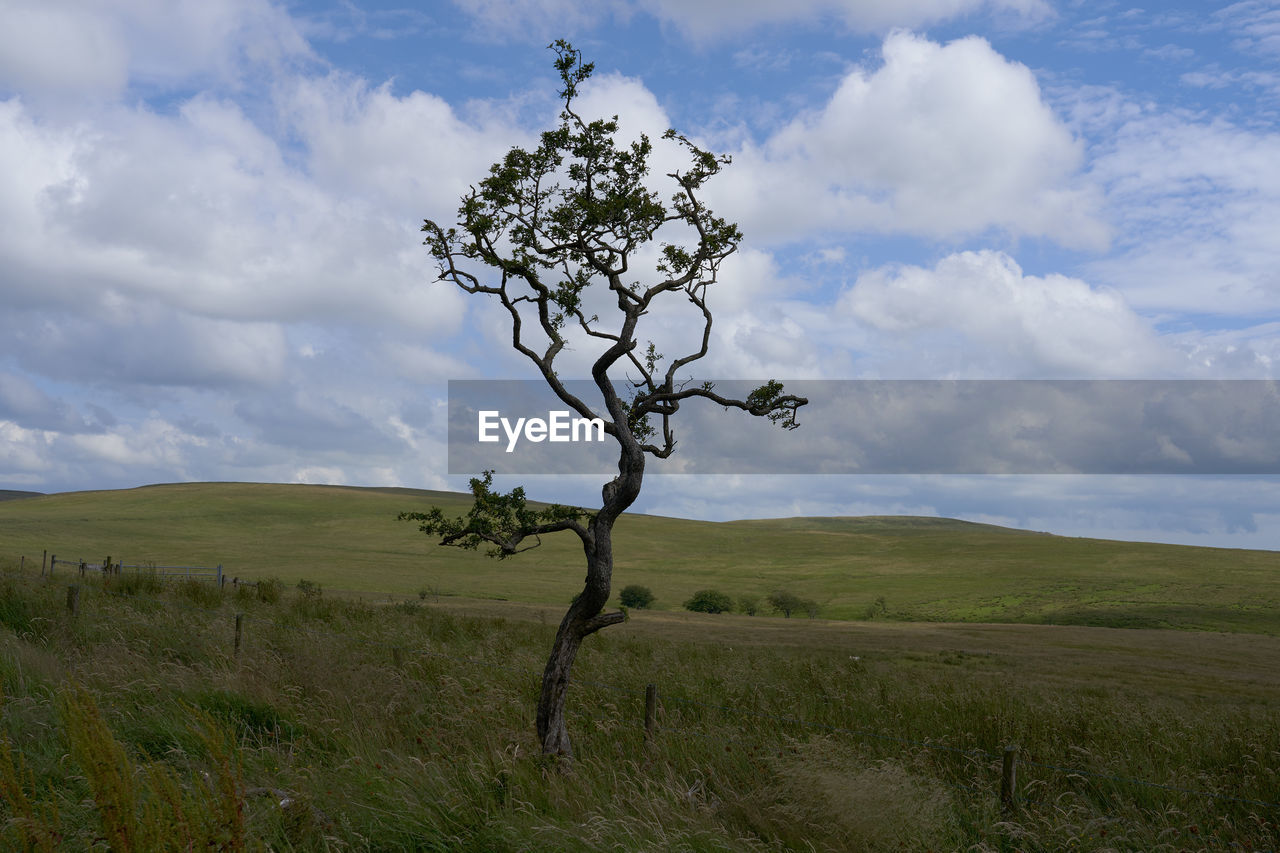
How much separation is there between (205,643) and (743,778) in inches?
319

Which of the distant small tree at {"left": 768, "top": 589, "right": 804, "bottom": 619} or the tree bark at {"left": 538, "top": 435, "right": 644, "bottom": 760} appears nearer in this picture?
the tree bark at {"left": 538, "top": 435, "right": 644, "bottom": 760}

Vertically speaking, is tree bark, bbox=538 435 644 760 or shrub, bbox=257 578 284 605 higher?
tree bark, bbox=538 435 644 760

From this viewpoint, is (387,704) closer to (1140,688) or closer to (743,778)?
(743,778)

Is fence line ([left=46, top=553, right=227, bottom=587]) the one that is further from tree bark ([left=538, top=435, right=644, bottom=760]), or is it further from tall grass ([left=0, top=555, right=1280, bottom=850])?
tree bark ([left=538, top=435, right=644, bottom=760])

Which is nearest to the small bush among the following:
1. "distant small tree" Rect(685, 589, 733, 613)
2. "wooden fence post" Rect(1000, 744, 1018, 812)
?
"wooden fence post" Rect(1000, 744, 1018, 812)

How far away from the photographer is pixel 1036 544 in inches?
4852

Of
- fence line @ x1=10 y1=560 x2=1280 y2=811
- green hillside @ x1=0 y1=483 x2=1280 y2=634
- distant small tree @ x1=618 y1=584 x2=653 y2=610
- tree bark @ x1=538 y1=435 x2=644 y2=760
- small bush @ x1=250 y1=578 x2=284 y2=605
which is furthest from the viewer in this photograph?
green hillside @ x1=0 y1=483 x2=1280 y2=634

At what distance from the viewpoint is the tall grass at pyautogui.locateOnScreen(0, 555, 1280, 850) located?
232 inches

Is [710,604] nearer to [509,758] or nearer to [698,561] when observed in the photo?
[698,561]

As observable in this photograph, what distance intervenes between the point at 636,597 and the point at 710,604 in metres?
5.85

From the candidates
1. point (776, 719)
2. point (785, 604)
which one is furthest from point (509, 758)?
point (785, 604)

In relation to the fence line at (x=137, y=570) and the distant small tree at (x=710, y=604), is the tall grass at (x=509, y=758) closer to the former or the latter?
the fence line at (x=137, y=570)

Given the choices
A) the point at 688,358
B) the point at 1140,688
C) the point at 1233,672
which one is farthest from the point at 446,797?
the point at 1233,672

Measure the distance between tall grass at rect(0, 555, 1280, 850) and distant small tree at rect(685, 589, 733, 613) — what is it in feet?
183
